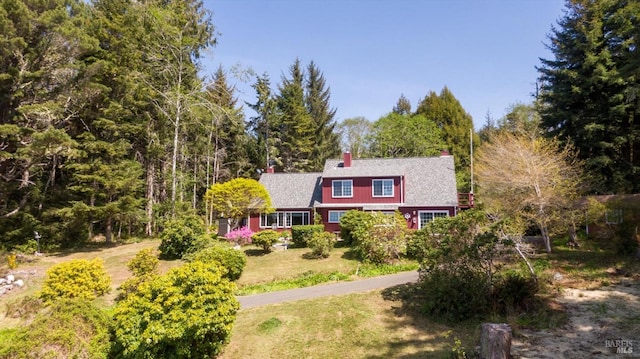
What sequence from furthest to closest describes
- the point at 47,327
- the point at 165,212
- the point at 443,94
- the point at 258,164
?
the point at 443,94, the point at 258,164, the point at 165,212, the point at 47,327

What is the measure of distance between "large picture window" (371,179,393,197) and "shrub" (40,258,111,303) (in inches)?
806

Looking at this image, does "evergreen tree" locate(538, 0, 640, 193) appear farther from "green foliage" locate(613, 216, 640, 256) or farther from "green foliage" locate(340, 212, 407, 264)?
"green foliage" locate(340, 212, 407, 264)

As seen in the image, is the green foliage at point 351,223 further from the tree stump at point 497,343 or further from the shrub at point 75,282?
the tree stump at point 497,343

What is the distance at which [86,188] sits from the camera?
2411 centimetres

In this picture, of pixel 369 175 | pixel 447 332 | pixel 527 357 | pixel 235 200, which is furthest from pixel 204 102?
pixel 527 357

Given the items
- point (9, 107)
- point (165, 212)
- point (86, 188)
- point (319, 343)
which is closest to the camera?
point (319, 343)

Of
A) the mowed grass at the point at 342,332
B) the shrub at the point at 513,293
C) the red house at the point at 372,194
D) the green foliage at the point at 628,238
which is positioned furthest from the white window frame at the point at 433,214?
the shrub at the point at 513,293

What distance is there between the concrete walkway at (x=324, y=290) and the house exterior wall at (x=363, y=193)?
12.7 meters

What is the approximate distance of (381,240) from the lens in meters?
19.2

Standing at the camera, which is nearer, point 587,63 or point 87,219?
point 587,63

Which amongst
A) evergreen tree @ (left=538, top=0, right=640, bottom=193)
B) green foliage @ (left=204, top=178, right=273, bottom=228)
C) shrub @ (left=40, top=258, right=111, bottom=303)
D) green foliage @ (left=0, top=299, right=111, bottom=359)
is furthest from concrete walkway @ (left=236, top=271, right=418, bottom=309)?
evergreen tree @ (left=538, top=0, right=640, bottom=193)

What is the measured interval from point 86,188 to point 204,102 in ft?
37.0

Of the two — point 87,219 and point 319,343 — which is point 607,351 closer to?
point 319,343

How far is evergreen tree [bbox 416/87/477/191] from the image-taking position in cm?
4678
